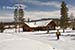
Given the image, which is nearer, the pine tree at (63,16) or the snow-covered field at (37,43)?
the snow-covered field at (37,43)

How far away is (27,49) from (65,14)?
6656cm

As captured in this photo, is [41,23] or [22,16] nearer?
[41,23]

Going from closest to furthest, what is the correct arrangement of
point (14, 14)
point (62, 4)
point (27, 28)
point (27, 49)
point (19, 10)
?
1. point (27, 49)
2. point (62, 4)
3. point (27, 28)
4. point (19, 10)
5. point (14, 14)

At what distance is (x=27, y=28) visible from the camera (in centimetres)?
9450

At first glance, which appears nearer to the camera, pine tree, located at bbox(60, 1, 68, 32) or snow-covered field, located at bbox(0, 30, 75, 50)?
snow-covered field, located at bbox(0, 30, 75, 50)

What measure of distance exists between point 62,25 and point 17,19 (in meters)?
45.1

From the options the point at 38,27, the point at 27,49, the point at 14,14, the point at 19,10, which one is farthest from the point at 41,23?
the point at 27,49

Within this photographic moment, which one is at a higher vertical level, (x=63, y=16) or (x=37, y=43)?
(x=37, y=43)

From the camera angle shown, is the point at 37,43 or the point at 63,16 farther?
the point at 63,16

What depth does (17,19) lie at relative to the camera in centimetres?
12438

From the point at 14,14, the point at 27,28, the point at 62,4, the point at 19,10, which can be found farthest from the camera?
the point at 14,14

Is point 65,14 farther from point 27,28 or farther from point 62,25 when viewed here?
point 27,28

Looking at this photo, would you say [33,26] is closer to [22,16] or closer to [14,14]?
[22,16]

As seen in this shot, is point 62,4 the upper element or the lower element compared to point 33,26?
upper
